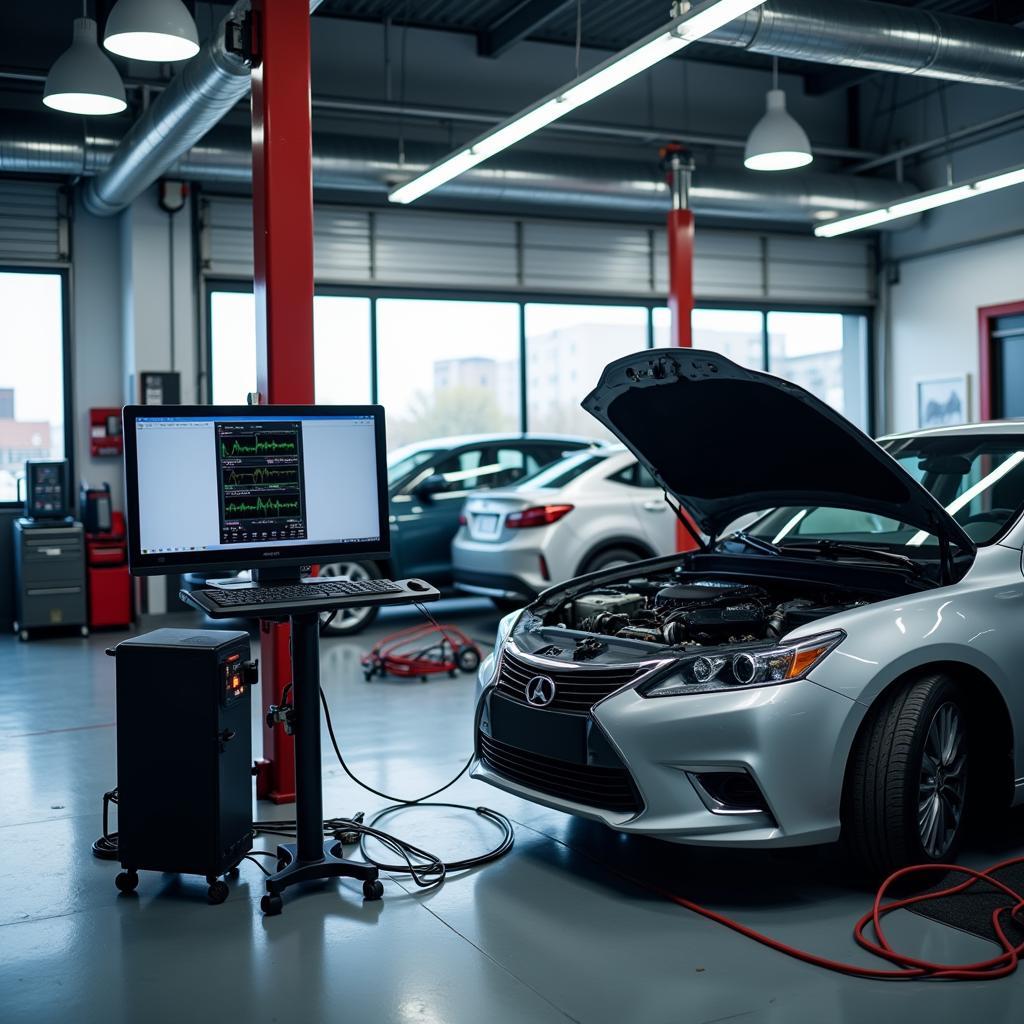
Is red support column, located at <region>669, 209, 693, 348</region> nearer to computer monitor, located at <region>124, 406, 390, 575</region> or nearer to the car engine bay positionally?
the car engine bay

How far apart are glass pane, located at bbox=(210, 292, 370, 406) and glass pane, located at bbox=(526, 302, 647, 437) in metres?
1.87

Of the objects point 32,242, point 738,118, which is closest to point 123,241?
point 32,242

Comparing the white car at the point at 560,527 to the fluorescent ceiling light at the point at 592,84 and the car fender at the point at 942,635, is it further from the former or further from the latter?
the car fender at the point at 942,635

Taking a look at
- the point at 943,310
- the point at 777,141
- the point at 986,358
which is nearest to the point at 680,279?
the point at 777,141

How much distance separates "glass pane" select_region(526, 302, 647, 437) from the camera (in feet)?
40.4

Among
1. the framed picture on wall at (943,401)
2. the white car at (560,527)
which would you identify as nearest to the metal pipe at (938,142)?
the framed picture on wall at (943,401)

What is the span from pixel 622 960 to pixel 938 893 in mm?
984

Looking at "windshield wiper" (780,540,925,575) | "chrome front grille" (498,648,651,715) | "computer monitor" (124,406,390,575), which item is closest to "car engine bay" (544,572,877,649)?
"windshield wiper" (780,540,925,575)

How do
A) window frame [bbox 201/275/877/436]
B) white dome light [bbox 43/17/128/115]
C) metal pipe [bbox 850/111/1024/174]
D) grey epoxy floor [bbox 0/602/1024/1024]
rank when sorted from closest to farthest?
grey epoxy floor [bbox 0/602/1024/1024] < white dome light [bbox 43/17/128/115] < window frame [bbox 201/275/877/436] < metal pipe [bbox 850/111/1024/174]

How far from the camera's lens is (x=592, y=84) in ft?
22.9

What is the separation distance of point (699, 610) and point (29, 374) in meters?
8.34

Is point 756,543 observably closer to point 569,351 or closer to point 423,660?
point 423,660

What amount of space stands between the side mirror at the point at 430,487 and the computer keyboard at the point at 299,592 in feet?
17.5

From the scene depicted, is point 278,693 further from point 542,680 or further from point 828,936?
point 828,936
